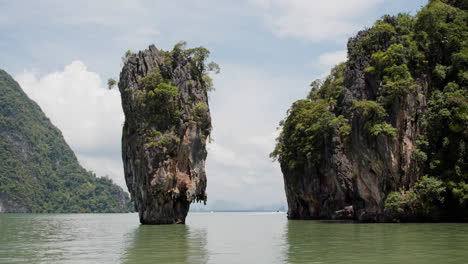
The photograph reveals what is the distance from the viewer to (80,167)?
546ft

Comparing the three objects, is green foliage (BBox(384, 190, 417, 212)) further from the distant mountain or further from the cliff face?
the distant mountain

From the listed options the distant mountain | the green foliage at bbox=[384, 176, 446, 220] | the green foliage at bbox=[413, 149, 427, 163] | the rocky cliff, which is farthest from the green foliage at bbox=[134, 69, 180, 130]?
the distant mountain

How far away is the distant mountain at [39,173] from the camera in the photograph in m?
130

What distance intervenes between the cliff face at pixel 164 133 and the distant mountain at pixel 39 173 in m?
104

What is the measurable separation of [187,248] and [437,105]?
22879 mm

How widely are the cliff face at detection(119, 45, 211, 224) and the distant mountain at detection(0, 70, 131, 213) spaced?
10366 cm

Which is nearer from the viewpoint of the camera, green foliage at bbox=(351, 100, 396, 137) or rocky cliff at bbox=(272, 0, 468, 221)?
rocky cliff at bbox=(272, 0, 468, 221)

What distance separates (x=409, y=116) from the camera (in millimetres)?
31406

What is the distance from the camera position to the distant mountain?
129625 mm

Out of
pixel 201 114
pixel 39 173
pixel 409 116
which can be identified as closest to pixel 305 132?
pixel 201 114

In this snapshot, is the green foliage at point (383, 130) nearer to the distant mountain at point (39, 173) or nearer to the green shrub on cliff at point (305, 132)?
the green shrub on cliff at point (305, 132)

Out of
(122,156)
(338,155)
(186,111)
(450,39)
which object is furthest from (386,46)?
(122,156)

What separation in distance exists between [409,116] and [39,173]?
139873 millimetres

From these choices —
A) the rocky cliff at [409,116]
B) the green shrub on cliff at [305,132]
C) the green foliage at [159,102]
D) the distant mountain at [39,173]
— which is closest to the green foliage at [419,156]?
the rocky cliff at [409,116]
